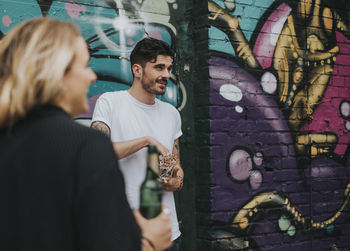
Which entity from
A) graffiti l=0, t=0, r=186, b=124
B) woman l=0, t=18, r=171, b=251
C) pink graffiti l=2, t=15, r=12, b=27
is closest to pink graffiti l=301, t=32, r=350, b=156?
graffiti l=0, t=0, r=186, b=124

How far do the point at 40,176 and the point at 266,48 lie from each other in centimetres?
346

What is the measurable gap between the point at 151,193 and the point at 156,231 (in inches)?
4.9

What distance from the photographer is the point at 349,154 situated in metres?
4.94

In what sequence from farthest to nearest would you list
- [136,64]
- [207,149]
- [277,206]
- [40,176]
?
[277,206], [207,149], [136,64], [40,176]

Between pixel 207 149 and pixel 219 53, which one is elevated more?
pixel 219 53

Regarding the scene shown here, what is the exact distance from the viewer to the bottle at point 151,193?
1.52 metres

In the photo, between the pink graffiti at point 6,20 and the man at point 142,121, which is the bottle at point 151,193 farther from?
the pink graffiti at point 6,20

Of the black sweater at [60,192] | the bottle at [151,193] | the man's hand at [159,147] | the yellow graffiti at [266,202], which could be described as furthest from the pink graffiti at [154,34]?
the black sweater at [60,192]

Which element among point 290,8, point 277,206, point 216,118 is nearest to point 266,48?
point 290,8

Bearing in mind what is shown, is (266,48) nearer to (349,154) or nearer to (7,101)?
(349,154)

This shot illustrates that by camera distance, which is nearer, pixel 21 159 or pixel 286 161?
pixel 21 159

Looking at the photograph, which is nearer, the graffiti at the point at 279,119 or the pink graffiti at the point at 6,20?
the pink graffiti at the point at 6,20

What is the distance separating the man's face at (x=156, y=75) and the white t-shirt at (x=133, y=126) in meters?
0.12

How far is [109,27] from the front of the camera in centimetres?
384
